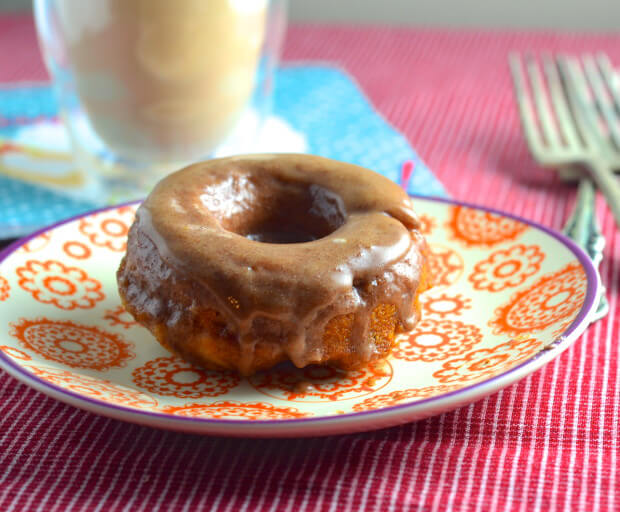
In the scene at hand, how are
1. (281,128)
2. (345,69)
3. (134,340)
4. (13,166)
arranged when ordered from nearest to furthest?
1. (134,340)
2. (13,166)
3. (281,128)
4. (345,69)

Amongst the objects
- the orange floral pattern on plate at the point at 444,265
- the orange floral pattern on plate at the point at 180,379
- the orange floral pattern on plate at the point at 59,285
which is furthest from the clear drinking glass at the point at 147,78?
the orange floral pattern on plate at the point at 180,379

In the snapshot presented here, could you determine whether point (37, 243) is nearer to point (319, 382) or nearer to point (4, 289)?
point (4, 289)

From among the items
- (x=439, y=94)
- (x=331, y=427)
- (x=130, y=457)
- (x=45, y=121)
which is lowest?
(x=45, y=121)

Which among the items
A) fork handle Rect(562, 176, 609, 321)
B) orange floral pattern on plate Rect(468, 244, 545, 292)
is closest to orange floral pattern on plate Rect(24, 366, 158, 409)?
orange floral pattern on plate Rect(468, 244, 545, 292)

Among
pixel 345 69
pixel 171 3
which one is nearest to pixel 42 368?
pixel 171 3

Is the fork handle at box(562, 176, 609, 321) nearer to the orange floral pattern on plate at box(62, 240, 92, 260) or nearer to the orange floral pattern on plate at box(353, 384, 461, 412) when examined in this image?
the orange floral pattern on plate at box(353, 384, 461, 412)

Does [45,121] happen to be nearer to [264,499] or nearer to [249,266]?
[249,266]

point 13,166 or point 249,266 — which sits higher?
point 249,266
